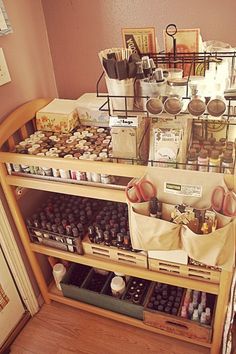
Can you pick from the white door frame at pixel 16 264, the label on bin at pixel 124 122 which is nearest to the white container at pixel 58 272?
the white door frame at pixel 16 264

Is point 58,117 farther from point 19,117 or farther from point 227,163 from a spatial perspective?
point 227,163

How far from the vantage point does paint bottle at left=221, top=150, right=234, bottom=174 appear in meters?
1.04

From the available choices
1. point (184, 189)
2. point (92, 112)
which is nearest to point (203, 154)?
point (184, 189)

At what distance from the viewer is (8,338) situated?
165 centimetres

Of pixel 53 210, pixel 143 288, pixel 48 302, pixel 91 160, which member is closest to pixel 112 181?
pixel 91 160

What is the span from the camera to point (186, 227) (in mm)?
1074

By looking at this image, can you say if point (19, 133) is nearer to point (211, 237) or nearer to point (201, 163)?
point (201, 163)

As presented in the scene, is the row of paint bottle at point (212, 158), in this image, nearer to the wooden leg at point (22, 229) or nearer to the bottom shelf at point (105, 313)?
the wooden leg at point (22, 229)

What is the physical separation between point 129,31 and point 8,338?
58.9 inches

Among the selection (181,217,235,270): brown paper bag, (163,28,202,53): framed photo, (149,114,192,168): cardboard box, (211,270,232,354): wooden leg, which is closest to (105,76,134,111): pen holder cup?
(149,114,192,168): cardboard box

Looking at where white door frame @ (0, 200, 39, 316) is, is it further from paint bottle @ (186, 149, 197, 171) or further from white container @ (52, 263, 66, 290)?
paint bottle @ (186, 149, 197, 171)

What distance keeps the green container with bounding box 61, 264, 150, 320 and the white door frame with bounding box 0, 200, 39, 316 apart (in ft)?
0.58

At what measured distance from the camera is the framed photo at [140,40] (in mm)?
1134

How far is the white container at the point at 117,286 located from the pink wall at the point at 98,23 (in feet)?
3.00
